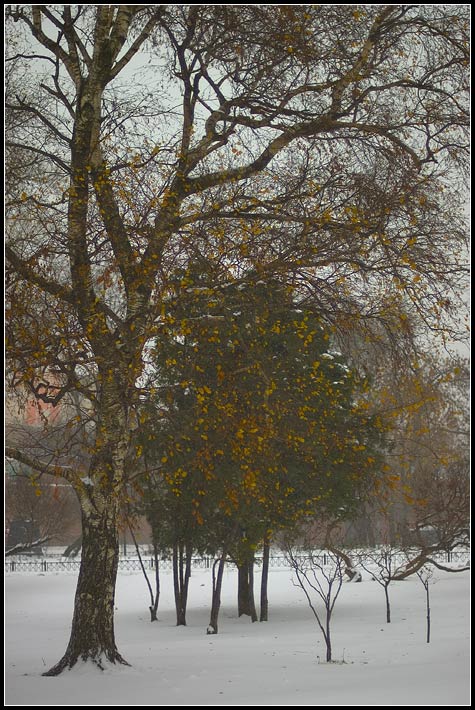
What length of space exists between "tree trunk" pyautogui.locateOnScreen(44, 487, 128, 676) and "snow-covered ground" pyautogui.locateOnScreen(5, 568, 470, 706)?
24 centimetres

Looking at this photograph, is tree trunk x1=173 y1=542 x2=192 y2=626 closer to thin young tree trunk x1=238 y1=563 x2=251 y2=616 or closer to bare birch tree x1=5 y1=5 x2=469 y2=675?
thin young tree trunk x1=238 y1=563 x2=251 y2=616

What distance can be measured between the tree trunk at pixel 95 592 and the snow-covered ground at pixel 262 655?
24cm

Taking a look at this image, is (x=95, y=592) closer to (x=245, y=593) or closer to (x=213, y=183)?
(x=213, y=183)

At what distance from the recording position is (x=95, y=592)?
11.1 m

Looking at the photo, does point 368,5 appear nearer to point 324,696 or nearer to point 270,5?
point 270,5

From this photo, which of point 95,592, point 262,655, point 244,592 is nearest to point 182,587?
point 244,592

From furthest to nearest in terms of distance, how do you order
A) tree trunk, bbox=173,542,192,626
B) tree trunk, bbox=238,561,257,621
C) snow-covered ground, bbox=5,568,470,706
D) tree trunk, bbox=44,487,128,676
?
1. tree trunk, bbox=238,561,257,621
2. tree trunk, bbox=173,542,192,626
3. tree trunk, bbox=44,487,128,676
4. snow-covered ground, bbox=5,568,470,706

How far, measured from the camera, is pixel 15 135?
1248 centimetres

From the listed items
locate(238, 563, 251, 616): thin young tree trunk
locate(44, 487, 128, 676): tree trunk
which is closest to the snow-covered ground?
locate(44, 487, 128, 676): tree trunk

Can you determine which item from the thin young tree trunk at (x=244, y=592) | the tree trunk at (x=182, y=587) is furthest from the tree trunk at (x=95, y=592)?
the thin young tree trunk at (x=244, y=592)

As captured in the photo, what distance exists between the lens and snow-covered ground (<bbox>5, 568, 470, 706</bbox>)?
978 cm

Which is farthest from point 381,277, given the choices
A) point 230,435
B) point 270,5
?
point 270,5

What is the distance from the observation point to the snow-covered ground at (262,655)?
32.1 feet

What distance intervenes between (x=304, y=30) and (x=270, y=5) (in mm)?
602
